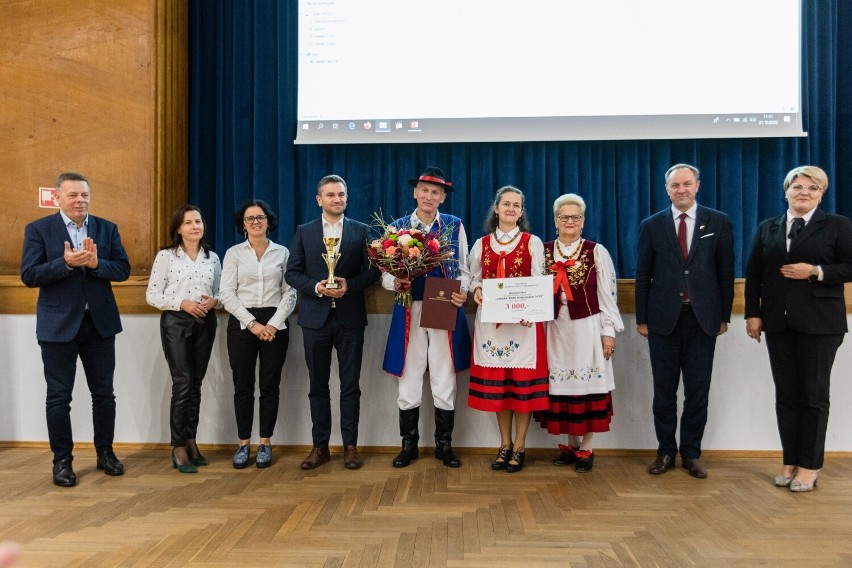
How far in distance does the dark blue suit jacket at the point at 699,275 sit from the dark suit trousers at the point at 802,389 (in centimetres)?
29

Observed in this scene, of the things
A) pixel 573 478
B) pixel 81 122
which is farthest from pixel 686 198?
pixel 81 122

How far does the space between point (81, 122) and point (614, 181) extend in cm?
410

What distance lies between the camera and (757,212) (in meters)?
4.98

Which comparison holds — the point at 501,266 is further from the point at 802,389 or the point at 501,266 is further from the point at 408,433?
the point at 802,389

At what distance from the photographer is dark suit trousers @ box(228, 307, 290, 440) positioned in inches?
134

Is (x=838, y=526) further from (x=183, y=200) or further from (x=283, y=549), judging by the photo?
(x=183, y=200)

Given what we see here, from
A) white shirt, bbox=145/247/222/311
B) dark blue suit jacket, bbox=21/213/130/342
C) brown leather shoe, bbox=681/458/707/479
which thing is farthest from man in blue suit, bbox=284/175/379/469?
brown leather shoe, bbox=681/458/707/479

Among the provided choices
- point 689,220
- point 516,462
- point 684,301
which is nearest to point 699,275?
point 684,301

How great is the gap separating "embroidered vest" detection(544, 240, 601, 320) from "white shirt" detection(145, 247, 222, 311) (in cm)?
199

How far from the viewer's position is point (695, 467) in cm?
321

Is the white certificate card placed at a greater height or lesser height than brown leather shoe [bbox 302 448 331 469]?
greater

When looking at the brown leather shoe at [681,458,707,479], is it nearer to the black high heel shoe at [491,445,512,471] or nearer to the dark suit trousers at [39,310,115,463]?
the black high heel shoe at [491,445,512,471]

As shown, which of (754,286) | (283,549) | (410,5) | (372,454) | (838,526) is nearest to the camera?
(283,549)

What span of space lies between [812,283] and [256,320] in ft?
9.17
